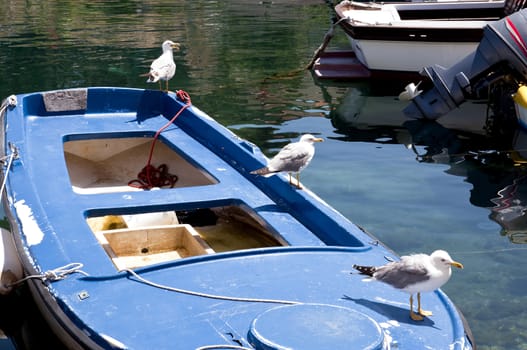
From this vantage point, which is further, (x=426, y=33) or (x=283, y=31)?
(x=283, y=31)

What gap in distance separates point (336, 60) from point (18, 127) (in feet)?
34.8

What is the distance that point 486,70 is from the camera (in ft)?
38.5

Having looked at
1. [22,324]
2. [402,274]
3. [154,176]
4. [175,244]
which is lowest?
[22,324]

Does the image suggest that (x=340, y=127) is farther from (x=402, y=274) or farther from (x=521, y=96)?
(x=402, y=274)

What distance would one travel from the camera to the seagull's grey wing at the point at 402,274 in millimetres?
4406

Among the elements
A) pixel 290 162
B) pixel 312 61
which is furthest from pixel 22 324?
pixel 312 61

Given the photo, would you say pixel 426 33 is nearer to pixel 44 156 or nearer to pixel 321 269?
pixel 44 156

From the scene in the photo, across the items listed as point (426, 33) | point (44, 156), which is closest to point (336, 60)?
point (426, 33)

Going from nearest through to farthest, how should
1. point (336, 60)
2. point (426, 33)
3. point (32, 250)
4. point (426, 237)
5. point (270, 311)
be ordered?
point (270, 311) → point (32, 250) → point (426, 237) → point (426, 33) → point (336, 60)

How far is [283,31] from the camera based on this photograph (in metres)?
23.4

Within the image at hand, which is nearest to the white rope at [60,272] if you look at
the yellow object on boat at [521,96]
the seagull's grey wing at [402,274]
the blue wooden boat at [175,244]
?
the blue wooden boat at [175,244]

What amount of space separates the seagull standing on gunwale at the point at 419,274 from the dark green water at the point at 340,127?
6.14ft

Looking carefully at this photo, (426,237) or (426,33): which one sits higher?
(426,33)

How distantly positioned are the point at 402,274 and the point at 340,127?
8.51 meters
